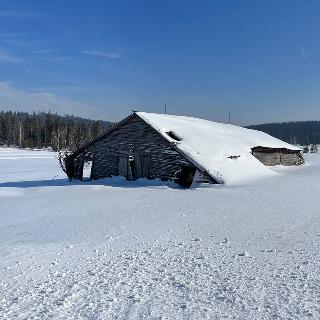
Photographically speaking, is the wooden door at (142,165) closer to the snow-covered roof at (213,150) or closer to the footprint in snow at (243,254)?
the snow-covered roof at (213,150)

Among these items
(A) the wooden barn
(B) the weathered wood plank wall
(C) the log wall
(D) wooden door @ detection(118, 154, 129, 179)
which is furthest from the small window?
(C) the log wall

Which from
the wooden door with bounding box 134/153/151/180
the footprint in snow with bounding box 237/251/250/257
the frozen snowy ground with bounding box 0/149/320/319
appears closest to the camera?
the frozen snowy ground with bounding box 0/149/320/319

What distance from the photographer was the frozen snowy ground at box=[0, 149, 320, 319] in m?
6.43

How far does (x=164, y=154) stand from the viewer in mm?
25422

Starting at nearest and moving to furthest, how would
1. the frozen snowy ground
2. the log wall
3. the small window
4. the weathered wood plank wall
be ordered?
the frozen snowy ground → the weathered wood plank wall → the small window → the log wall

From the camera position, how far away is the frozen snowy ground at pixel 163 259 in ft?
21.1

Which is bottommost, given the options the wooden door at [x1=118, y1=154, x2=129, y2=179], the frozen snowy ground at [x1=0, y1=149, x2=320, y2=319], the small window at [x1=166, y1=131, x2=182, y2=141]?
the frozen snowy ground at [x1=0, y1=149, x2=320, y2=319]

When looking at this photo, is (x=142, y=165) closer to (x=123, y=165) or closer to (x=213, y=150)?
(x=123, y=165)

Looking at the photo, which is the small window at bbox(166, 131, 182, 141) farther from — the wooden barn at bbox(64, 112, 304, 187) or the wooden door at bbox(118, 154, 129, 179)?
the wooden door at bbox(118, 154, 129, 179)

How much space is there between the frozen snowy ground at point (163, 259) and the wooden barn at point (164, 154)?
7.18 metres

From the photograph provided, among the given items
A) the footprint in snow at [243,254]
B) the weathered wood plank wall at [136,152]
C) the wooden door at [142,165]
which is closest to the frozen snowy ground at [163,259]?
the footprint in snow at [243,254]

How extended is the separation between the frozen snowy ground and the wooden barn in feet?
23.6

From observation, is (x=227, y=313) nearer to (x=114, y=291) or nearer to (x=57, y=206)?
(x=114, y=291)

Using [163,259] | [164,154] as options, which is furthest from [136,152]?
[163,259]
